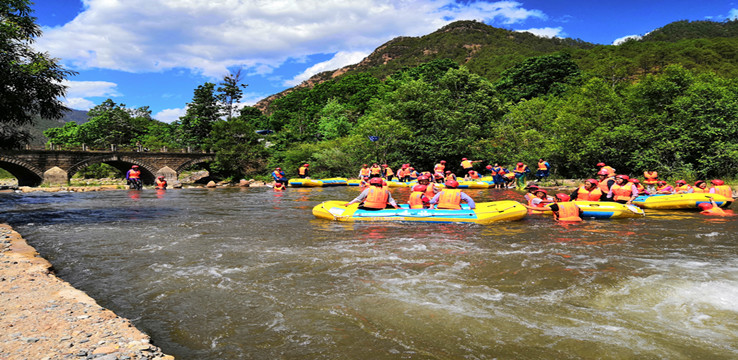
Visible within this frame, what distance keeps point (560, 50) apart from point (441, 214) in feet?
263

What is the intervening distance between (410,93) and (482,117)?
6.68 metres

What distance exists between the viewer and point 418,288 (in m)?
5.50

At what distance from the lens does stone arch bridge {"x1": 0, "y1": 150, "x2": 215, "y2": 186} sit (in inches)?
1368

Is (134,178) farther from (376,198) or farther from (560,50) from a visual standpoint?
(560,50)

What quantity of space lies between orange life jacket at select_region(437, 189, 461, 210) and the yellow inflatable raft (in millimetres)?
179

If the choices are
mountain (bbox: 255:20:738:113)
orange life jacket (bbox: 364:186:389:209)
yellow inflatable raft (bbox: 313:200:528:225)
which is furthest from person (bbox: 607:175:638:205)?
mountain (bbox: 255:20:738:113)

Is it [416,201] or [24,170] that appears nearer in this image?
[416,201]

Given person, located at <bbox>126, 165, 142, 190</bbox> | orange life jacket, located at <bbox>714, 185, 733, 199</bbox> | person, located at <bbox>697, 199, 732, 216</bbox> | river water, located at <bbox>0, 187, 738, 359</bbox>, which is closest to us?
→ river water, located at <bbox>0, 187, 738, 359</bbox>

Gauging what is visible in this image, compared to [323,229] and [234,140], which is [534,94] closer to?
[234,140]

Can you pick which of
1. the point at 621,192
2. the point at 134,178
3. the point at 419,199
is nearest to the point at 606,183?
the point at 621,192

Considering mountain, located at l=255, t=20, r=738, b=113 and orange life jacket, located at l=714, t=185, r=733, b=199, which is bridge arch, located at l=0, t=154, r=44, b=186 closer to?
orange life jacket, located at l=714, t=185, r=733, b=199

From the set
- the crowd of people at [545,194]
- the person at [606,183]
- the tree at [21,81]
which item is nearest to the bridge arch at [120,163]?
the tree at [21,81]

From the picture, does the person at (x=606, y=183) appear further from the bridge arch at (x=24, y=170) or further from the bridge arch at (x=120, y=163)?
the bridge arch at (x=24, y=170)

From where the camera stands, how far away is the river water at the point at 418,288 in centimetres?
387
